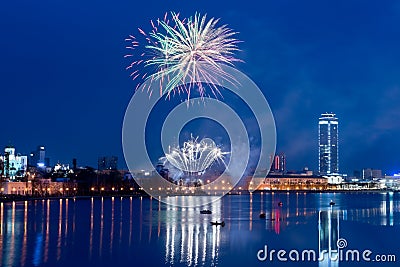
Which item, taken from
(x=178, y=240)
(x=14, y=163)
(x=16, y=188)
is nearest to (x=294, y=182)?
(x=14, y=163)

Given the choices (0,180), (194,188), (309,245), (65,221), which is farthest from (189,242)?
(194,188)

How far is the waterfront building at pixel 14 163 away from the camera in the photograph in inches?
4505

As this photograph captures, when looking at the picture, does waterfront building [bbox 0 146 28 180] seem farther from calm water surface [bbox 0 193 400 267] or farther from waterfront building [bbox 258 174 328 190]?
waterfront building [bbox 258 174 328 190]

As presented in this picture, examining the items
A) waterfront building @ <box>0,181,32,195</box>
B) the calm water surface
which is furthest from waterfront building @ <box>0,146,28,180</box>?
the calm water surface

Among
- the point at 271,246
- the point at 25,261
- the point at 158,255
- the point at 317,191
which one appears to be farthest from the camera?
the point at 317,191

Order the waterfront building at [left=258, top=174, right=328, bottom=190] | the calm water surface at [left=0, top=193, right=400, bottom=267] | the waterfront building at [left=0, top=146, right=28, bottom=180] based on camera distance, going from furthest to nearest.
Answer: the waterfront building at [left=258, top=174, right=328, bottom=190] → the waterfront building at [left=0, top=146, right=28, bottom=180] → the calm water surface at [left=0, top=193, right=400, bottom=267]

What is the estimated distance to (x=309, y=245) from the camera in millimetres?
31297

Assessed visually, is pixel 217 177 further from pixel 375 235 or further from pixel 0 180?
pixel 375 235

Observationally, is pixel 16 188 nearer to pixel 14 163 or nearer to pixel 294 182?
pixel 14 163

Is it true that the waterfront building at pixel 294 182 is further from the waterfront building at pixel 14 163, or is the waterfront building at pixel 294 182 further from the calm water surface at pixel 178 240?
the calm water surface at pixel 178 240

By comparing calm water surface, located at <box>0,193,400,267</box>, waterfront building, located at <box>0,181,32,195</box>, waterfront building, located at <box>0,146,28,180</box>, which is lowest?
calm water surface, located at <box>0,193,400,267</box>

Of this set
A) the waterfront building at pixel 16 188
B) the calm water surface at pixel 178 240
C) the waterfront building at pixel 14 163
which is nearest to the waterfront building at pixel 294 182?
the waterfront building at pixel 14 163

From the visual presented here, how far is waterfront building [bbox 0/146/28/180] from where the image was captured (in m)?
114

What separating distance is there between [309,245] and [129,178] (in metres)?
120
